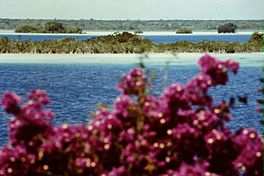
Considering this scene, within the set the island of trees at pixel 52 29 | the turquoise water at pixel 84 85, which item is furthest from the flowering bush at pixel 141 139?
the island of trees at pixel 52 29

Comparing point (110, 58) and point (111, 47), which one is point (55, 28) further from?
point (110, 58)

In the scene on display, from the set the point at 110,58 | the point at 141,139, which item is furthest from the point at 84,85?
the point at 141,139

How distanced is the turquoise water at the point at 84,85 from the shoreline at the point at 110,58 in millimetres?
2530

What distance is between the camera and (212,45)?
63.8 meters

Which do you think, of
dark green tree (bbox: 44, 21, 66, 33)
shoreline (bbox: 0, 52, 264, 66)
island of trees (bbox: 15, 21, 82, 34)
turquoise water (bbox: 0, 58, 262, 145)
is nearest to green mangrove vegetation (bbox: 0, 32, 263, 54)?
shoreline (bbox: 0, 52, 264, 66)

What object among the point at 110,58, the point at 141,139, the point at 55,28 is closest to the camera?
the point at 141,139

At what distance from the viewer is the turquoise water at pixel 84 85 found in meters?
22.2

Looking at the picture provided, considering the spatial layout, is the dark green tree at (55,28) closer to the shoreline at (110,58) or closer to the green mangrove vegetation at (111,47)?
the green mangrove vegetation at (111,47)

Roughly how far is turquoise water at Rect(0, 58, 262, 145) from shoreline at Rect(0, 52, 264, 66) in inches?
99.6

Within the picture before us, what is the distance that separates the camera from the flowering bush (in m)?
5.90

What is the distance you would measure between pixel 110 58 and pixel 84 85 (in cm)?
2068

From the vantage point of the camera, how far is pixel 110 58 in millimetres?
56125

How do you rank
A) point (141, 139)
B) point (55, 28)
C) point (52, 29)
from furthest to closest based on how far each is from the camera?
point (52, 29), point (55, 28), point (141, 139)

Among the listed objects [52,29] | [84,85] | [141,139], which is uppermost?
[141,139]
